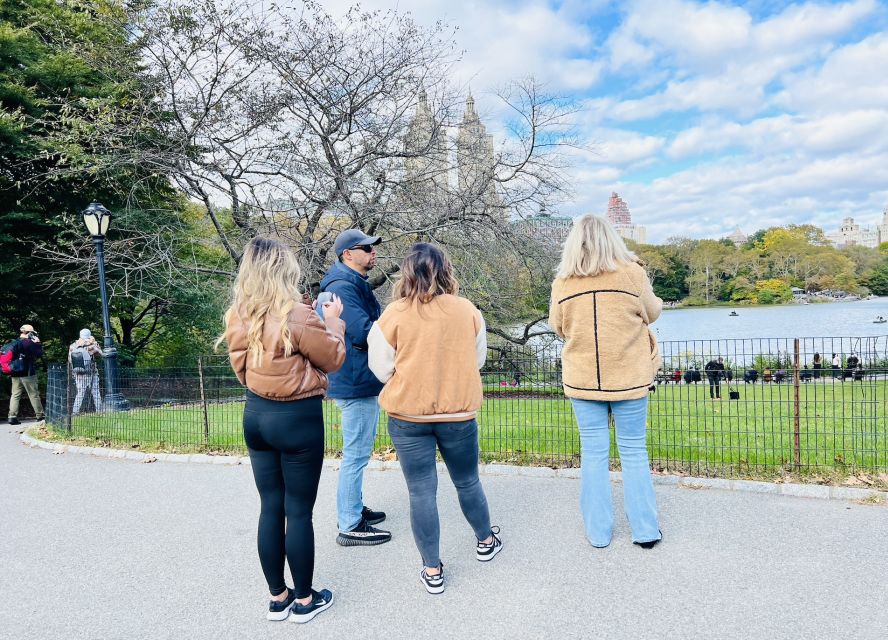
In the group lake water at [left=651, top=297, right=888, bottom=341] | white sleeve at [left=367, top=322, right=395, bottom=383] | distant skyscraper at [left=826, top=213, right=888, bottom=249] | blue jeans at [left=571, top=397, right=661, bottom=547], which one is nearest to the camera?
white sleeve at [left=367, top=322, right=395, bottom=383]

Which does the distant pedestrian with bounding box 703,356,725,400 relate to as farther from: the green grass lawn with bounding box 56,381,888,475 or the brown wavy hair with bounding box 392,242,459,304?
the brown wavy hair with bounding box 392,242,459,304

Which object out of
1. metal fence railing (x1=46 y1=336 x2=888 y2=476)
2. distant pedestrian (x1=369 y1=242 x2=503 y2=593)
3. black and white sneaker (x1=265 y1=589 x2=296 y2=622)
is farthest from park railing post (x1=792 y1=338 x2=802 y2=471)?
black and white sneaker (x1=265 y1=589 x2=296 y2=622)

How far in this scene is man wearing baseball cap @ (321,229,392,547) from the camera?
141 inches

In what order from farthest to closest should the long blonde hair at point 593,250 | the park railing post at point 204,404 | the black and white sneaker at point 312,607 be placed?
the park railing post at point 204,404 < the long blonde hair at point 593,250 < the black and white sneaker at point 312,607

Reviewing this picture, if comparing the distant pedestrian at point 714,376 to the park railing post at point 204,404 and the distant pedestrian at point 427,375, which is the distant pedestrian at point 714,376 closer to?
the distant pedestrian at point 427,375

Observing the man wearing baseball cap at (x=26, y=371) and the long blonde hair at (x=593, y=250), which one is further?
the man wearing baseball cap at (x=26, y=371)

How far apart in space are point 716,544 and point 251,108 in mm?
11872

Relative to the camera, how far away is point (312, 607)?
290cm

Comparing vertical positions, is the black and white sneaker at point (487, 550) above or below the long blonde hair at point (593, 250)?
below

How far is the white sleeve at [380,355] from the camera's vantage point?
10.2ft

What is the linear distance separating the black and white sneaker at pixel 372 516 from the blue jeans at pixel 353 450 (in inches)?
10.8

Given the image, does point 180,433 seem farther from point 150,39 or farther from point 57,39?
point 57,39

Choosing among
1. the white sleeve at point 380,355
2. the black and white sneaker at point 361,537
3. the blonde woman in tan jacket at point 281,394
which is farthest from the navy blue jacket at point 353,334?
the black and white sneaker at point 361,537

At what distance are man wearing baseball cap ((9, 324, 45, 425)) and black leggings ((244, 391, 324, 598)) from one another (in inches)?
422
